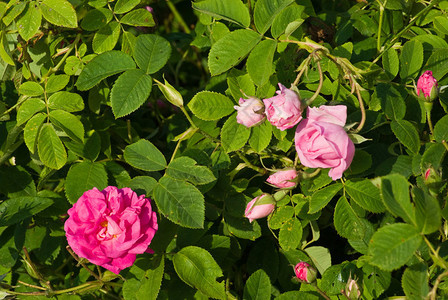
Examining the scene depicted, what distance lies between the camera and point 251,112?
1371mm

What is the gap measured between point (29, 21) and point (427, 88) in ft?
4.09

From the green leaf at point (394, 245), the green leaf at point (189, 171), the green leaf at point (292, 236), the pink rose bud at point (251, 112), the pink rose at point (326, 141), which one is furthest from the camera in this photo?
the green leaf at point (292, 236)

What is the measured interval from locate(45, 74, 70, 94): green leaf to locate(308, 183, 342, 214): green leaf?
0.92m

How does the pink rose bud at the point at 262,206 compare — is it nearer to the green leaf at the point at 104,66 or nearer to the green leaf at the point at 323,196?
the green leaf at the point at 323,196

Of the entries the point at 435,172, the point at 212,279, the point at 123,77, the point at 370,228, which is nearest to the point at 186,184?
the point at 212,279

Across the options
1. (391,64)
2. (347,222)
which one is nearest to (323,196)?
(347,222)

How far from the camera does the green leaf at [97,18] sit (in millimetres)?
1756

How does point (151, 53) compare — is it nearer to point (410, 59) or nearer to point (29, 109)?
point (29, 109)

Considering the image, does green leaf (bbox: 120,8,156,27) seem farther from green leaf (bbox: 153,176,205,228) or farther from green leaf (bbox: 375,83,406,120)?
green leaf (bbox: 375,83,406,120)

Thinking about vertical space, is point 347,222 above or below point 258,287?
above

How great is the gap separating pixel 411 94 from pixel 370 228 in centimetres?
44

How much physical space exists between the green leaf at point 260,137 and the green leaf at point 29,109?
0.71m

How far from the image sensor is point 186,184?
1489 millimetres

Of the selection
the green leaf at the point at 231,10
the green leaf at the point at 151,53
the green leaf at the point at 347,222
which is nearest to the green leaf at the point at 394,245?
the green leaf at the point at 347,222
